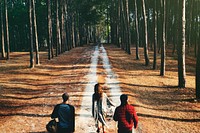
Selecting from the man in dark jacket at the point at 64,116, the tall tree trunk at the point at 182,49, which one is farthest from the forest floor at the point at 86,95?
the man in dark jacket at the point at 64,116

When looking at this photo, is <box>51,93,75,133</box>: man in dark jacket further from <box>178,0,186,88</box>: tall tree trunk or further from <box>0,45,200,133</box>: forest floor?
<box>178,0,186,88</box>: tall tree trunk

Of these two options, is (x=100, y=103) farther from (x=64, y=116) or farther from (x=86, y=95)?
(x=86, y=95)

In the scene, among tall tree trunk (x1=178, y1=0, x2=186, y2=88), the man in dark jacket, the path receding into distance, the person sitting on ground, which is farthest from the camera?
tall tree trunk (x1=178, y1=0, x2=186, y2=88)

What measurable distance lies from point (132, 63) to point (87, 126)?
20186 mm

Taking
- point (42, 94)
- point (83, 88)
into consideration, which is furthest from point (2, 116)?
point (83, 88)

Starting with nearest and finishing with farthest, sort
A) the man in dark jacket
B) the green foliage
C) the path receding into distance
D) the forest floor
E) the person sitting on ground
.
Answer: the man in dark jacket
the person sitting on ground
the path receding into distance
the forest floor
the green foliage

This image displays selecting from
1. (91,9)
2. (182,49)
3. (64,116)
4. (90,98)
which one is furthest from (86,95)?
(91,9)

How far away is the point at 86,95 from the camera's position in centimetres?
1636

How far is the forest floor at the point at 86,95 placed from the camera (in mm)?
11889

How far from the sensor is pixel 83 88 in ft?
59.9

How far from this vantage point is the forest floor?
11889 millimetres

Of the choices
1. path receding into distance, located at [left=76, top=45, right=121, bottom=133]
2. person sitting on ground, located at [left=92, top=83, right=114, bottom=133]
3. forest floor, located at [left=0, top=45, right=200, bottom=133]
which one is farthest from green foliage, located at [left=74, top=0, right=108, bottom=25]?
person sitting on ground, located at [left=92, top=83, right=114, bottom=133]

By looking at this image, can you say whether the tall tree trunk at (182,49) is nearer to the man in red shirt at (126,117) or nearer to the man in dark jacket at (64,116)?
the man in red shirt at (126,117)

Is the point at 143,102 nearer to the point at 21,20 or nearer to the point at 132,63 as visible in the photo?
the point at 132,63
